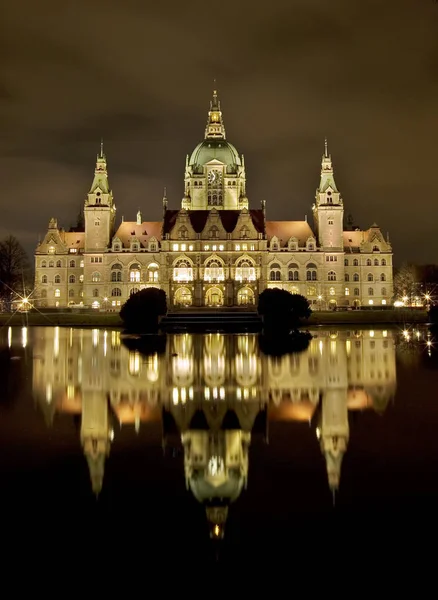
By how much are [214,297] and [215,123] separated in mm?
Answer: 45976

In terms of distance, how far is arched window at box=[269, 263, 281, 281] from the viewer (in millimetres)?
101688

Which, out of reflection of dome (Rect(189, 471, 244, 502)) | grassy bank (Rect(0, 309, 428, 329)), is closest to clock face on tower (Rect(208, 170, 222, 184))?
grassy bank (Rect(0, 309, 428, 329))

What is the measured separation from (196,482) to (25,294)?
101 meters

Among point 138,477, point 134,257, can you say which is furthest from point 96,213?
point 138,477

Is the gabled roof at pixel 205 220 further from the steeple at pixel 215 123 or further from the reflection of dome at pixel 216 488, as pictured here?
the reflection of dome at pixel 216 488

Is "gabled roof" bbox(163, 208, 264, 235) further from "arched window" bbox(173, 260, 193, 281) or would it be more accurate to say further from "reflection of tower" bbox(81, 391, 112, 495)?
"reflection of tower" bbox(81, 391, 112, 495)

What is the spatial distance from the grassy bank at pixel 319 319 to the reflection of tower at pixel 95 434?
5317cm

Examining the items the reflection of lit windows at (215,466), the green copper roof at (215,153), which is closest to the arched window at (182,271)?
the green copper roof at (215,153)

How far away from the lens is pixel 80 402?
17.5 metres

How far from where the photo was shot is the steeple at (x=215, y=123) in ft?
408

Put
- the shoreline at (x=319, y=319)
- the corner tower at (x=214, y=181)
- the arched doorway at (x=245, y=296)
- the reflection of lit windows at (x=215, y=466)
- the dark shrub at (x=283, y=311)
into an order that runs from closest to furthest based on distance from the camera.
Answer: the reflection of lit windows at (x=215, y=466)
the dark shrub at (x=283, y=311)
the shoreline at (x=319, y=319)
the arched doorway at (x=245, y=296)
the corner tower at (x=214, y=181)

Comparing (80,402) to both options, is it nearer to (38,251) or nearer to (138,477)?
(138,477)

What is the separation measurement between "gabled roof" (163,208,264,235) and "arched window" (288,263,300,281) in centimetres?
852

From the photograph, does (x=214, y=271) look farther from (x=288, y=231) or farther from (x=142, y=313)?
(x=142, y=313)
